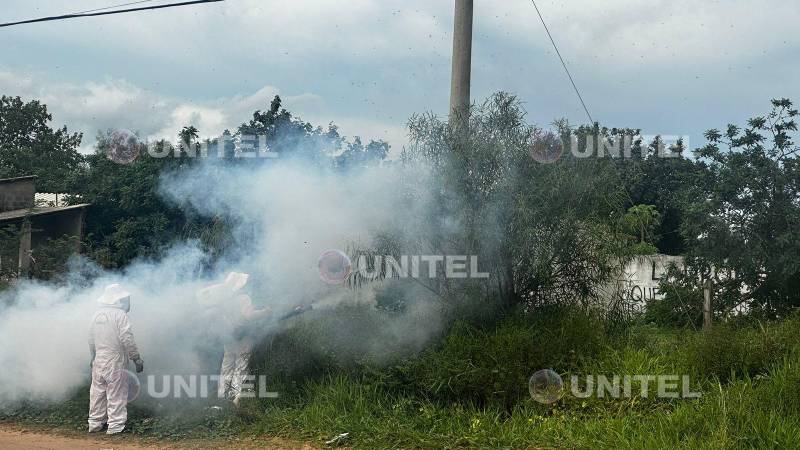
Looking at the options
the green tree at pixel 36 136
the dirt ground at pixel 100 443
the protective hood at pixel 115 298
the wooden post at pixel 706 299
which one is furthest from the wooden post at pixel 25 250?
the green tree at pixel 36 136

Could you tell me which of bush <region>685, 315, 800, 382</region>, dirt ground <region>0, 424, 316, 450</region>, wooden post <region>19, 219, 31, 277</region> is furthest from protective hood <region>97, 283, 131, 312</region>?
bush <region>685, 315, 800, 382</region>

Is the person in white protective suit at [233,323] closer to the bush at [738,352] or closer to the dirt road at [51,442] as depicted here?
the dirt road at [51,442]

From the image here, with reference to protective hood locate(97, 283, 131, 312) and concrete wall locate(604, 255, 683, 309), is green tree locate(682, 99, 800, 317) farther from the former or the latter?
protective hood locate(97, 283, 131, 312)

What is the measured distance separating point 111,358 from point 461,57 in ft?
19.7

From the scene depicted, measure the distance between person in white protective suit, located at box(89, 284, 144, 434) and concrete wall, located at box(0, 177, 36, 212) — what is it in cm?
1658

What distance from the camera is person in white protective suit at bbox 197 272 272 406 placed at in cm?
917

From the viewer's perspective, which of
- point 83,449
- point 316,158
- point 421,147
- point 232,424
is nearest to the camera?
point 83,449

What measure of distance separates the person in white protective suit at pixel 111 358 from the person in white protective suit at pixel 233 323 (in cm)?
106

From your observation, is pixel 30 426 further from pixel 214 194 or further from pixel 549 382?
pixel 549 382

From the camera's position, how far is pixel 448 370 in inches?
319

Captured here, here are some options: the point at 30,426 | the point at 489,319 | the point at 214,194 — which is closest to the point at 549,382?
the point at 489,319

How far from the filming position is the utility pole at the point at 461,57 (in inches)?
380

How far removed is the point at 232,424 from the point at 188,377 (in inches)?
54.8

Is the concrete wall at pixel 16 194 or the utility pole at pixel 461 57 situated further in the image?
the concrete wall at pixel 16 194
